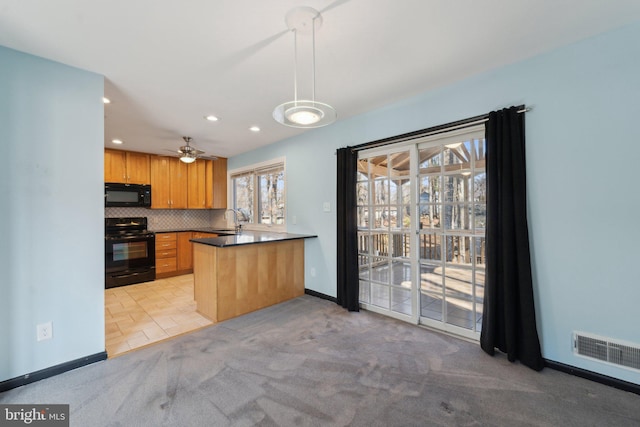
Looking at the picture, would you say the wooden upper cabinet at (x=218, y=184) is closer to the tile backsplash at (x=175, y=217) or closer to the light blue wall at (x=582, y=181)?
the tile backsplash at (x=175, y=217)

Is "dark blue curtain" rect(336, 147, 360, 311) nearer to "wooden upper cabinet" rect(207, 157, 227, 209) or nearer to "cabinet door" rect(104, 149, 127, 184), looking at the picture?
"wooden upper cabinet" rect(207, 157, 227, 209)

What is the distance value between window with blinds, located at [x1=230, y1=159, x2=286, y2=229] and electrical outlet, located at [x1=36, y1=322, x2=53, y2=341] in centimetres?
284

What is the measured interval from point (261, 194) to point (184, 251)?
1.92 metres

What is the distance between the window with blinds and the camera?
4.63m

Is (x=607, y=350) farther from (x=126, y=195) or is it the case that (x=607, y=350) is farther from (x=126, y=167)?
(x=126, y=167)

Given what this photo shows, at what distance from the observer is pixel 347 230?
3.27 m

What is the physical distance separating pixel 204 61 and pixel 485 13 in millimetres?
1994

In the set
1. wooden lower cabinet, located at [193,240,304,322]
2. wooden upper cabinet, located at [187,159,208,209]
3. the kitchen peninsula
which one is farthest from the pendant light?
A: wooden upper cabinet, located at [187,159,208,209]

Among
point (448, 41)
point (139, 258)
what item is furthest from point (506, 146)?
point (139, 258)

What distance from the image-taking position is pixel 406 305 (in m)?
3.09

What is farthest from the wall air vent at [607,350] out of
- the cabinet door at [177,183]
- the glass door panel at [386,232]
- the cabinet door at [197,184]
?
the cabinet door at [177,183]

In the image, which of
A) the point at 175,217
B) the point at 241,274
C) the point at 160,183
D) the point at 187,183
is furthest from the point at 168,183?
the point at 241,274

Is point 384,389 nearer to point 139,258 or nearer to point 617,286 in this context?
point 617,286

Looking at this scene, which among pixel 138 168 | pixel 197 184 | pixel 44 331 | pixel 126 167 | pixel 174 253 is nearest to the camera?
pixel 44 331
